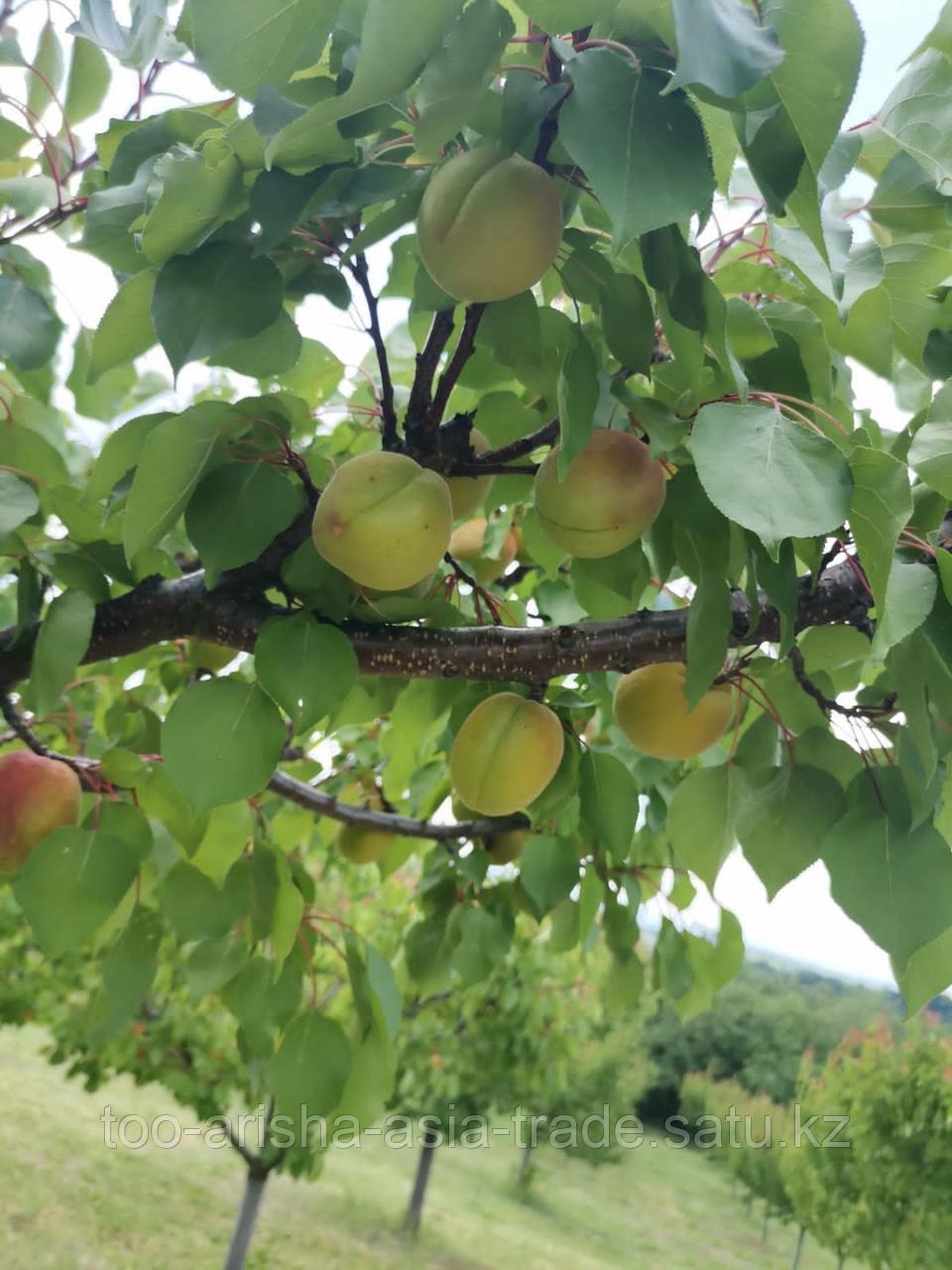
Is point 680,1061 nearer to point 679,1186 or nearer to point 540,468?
point 679,1186

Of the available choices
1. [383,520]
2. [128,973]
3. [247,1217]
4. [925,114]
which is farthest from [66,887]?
[247,1217]

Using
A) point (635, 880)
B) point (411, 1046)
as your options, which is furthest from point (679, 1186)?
point (635, 880)

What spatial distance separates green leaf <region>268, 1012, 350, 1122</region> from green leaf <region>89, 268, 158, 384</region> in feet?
1.88

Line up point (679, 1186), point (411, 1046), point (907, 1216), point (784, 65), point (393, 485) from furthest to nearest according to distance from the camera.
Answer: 1. point (679, 1186)
2. point (411, 1046)
3. point (907, 1216)
4. point (393, 485)
5. point (784, 65)

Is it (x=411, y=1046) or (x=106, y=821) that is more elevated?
(x=106, y=821)

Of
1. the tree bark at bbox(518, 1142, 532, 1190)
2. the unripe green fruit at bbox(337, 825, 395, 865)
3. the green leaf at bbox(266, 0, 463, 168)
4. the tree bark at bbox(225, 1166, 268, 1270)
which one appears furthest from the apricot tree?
the tree bark at bbox(518, 1142, 532, 1190)

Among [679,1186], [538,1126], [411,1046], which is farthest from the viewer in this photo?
[679,1186]

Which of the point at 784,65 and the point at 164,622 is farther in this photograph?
the point at 164,622

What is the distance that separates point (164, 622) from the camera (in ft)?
2.52

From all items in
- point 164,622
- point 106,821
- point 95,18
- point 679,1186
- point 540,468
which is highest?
point 95,18

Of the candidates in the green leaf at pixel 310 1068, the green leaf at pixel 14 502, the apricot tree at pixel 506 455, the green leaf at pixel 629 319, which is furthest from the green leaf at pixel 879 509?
the green leaf at pixel 310 1068

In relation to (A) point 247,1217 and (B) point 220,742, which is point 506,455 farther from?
(A) point 247,1217

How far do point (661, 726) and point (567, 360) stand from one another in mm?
Result: 379

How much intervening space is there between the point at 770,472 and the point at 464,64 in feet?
0.62
